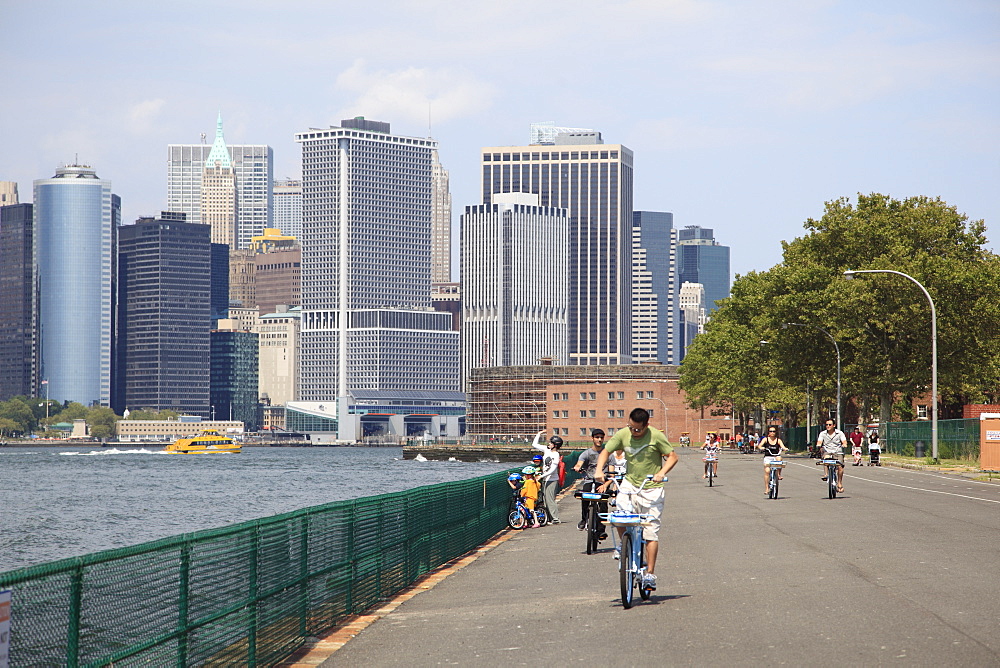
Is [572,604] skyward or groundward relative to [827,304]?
groundward

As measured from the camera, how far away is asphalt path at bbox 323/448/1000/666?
36.8 ft

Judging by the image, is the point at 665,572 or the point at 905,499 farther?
the point at 905,499

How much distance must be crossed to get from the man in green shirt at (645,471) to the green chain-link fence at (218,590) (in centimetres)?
297

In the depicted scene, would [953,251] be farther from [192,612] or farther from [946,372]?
[192,612]

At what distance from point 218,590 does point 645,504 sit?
5.18 meters

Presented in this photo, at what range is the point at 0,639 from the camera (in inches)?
272

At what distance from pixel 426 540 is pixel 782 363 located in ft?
222

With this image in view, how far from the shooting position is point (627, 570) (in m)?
13.9

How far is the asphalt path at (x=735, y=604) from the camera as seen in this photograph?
441 inches

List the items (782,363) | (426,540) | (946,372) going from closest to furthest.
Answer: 1. (426,540)
2. (946,372)
3. (782,363)

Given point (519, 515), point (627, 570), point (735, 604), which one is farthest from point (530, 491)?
point (735, 604)

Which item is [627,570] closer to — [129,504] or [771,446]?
[771,446]

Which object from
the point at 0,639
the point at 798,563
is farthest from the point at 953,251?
the point at 0,639

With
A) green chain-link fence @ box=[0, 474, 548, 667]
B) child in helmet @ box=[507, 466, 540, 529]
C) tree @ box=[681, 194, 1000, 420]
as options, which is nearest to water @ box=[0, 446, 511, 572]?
child in helmet @ box=[507, 466, 540, 529]
